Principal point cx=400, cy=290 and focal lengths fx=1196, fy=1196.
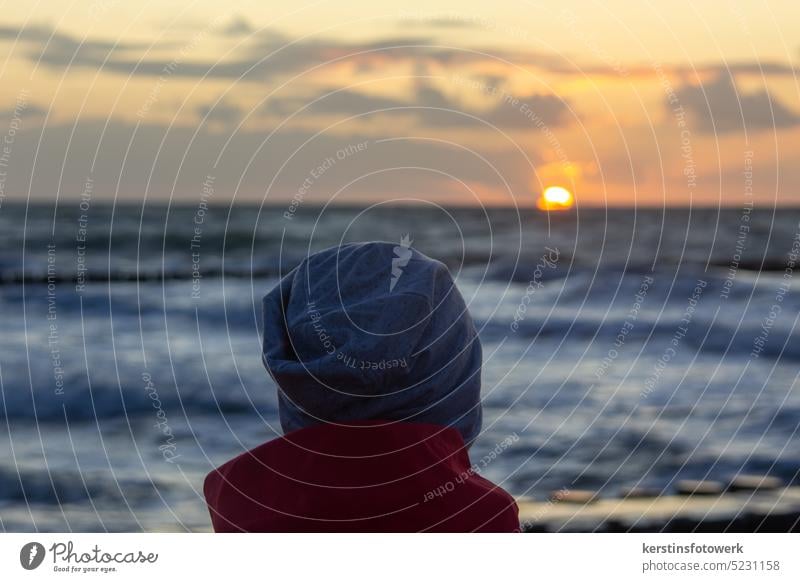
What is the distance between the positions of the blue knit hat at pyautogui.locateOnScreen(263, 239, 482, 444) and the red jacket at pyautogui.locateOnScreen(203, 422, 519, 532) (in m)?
0.04

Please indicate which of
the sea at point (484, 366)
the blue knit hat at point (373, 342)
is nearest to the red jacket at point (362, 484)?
the blue knit hat at point (373, 342)

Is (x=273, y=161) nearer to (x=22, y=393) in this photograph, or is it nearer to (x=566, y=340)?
(x=22, y=393)

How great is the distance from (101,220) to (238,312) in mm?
9690

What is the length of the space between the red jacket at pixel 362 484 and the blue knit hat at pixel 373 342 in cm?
4

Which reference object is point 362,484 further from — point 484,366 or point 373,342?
point 484,366

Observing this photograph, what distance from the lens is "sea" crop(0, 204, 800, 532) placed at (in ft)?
22.4

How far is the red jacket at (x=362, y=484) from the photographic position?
194 cm

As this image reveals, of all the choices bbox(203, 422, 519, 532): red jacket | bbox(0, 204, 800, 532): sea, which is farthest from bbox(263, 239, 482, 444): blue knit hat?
bbox(0, 204, 800, 532): sea

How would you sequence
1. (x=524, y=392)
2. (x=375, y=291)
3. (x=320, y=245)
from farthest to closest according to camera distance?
1. (x=320, y=245)
2. (x=524, y=392)
3. (x=375, y=291)

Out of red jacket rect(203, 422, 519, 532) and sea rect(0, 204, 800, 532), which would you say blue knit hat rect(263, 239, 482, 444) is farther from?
sea rect(0, 204, 800, 532)

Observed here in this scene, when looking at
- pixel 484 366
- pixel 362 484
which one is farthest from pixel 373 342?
pixel 484 366

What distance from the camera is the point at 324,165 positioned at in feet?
16.0

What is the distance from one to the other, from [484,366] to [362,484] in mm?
7180
